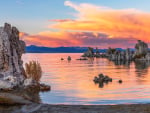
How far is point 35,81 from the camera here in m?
39.6

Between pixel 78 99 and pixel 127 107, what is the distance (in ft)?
34.2

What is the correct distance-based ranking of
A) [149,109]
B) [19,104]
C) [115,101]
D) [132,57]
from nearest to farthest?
[149,109], [19,104], [115,101], [132,57]

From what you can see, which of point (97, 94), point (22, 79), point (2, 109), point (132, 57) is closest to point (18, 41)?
point (22, 79)

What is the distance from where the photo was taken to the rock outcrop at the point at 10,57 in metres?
36.2

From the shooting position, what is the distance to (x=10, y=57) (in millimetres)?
37375

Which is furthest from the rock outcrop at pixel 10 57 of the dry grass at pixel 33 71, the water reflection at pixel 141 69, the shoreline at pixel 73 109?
the water reflection at pixel 141 69

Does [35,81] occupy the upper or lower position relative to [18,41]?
lower

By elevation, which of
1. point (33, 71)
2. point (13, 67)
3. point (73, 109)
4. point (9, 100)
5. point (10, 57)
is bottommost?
point (73, 109)

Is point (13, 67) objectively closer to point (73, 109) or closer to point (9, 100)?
Answer: point (9, 100)

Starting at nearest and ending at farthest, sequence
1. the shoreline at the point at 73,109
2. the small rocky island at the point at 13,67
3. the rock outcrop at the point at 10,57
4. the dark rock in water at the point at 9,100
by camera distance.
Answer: the shoreline at the point at 73,109, the dark rock in water at the point at 9,100, the small rocky island at the point at 13,67, the rock outcrop at the point at 10,57

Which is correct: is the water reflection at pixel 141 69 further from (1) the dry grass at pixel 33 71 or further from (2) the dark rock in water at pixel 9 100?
(2) the dark rock in water at pixel 9 100

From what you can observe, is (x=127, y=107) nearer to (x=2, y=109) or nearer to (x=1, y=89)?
(x=2, y=109)

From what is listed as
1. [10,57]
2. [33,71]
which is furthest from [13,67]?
[33,71]

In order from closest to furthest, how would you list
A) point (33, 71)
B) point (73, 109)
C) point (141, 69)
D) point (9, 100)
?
point (73, 109), point (9, 100), point (33, 71), point (141, 69)
